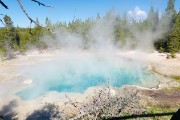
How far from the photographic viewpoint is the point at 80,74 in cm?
5050

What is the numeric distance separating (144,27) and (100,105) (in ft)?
226

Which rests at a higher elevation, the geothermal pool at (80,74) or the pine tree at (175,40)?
the pine tree at (175,40)

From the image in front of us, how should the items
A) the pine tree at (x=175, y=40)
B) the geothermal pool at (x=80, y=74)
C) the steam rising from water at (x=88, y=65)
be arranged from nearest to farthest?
the geothermal pool at (x=80, y=74) < the steam rising from water at (x=88, y=65) < the pine tree at (x=175, y=40)

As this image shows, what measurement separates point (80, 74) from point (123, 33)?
33.2 metres

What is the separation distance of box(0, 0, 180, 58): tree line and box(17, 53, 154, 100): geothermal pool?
10.4 meters

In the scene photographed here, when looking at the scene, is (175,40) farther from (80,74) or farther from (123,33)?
(80,74)

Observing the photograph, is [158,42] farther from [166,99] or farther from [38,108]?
[38,108]

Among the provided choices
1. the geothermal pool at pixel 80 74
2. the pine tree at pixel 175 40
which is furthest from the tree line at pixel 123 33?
the geothermal pool at pixel 80 74

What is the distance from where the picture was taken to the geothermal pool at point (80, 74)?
4115 centimetres

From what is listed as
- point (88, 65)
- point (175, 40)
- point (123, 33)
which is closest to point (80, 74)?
point (88, 65)

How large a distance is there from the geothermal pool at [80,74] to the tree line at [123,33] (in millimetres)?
10443

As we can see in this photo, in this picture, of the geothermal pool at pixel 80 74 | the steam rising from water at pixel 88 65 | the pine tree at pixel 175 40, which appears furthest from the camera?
the pine tree at pixel 175 40

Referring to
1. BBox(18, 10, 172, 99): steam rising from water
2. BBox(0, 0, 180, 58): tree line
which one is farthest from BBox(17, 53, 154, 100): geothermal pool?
BBox(0, 0, 180, 58): tree line

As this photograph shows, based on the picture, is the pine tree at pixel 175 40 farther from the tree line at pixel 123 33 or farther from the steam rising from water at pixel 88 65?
the steam rising from water at pixel 88 65
